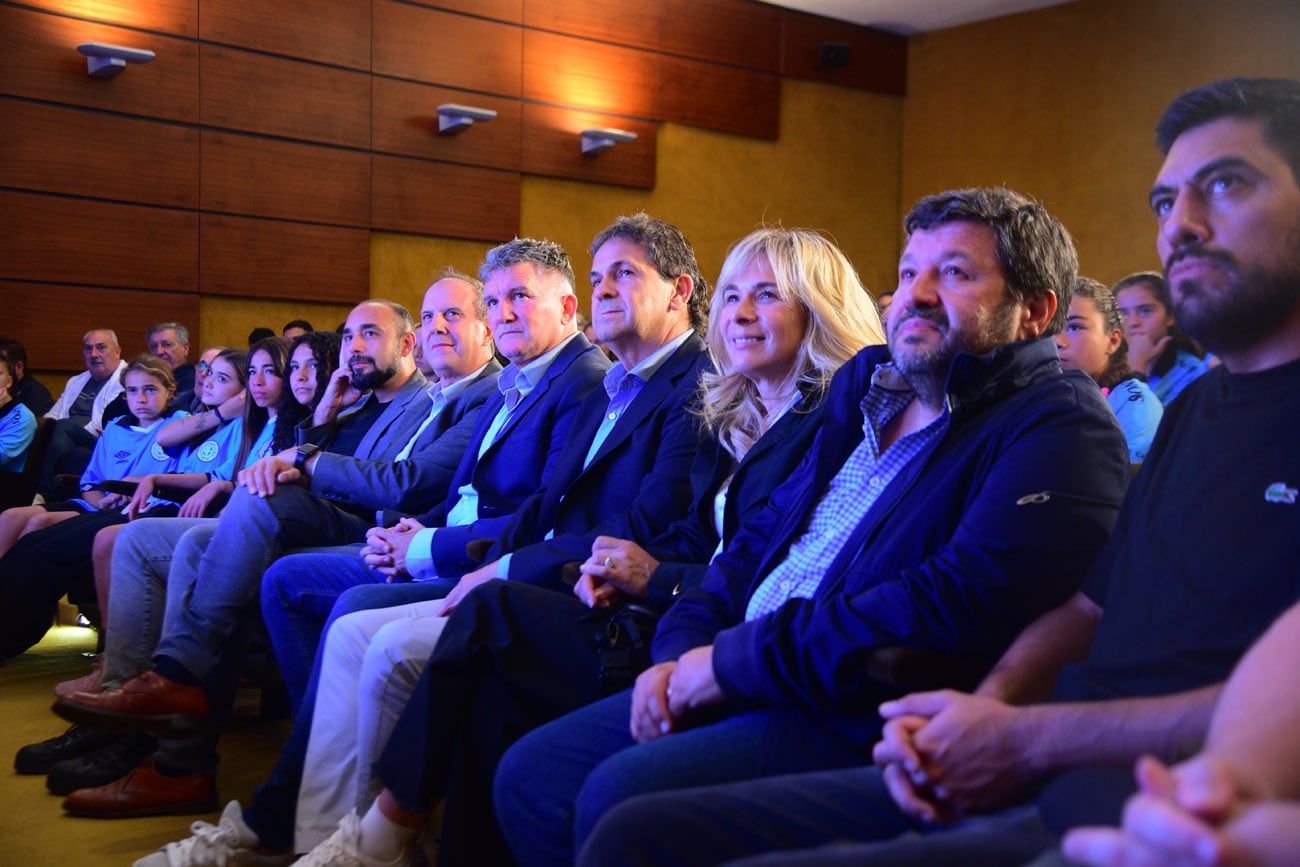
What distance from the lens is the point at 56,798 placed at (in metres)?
2.74

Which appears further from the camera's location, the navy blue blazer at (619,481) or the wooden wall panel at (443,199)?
the wooden wall panel at (443,199)

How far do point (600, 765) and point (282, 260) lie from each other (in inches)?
244

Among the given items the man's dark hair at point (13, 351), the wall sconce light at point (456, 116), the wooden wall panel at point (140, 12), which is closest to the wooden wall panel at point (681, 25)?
the wall sconce light at point (456, 116)

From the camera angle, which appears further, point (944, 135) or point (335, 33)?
point (944, 135)

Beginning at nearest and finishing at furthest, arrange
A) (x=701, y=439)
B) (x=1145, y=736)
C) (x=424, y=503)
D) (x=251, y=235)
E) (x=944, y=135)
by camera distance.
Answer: (x=1145, y=736), (x=701, y=439), (x=424, y=503), (x=251, y=235), (x=944, y=135)

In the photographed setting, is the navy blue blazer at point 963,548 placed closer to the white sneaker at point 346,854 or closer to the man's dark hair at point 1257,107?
the man's dark hair at point 1257,107

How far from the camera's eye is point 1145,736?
42.5 inches

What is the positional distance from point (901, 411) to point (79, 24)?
629 centimetres

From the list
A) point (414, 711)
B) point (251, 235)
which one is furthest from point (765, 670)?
point (251, 235)

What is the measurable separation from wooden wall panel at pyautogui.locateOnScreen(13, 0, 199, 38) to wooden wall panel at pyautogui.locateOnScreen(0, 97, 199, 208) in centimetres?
53

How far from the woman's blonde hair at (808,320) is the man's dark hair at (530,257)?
107 cm

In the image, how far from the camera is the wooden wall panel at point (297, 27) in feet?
22.5

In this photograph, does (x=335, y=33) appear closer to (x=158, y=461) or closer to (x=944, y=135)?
(x=158, y=461)

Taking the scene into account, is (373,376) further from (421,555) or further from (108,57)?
(108,57)
